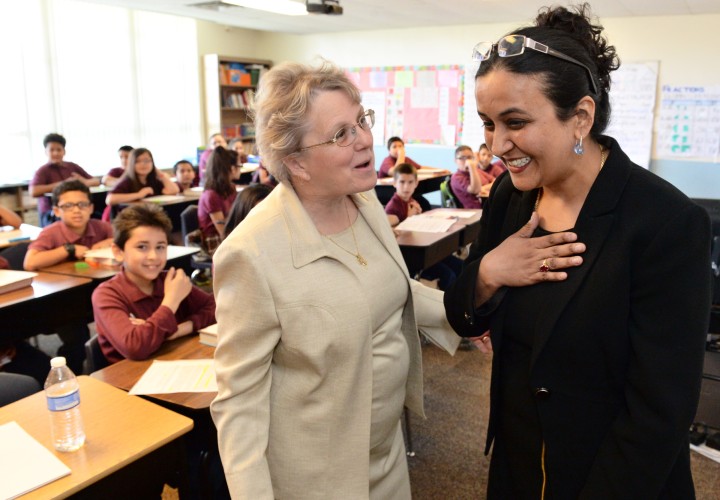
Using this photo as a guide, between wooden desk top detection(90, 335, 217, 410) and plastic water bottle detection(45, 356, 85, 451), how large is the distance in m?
0.32

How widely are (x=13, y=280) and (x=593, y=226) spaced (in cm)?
273

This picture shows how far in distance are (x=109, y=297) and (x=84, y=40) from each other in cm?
624

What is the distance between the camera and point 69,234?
353 centimetres

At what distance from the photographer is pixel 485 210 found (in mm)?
1317

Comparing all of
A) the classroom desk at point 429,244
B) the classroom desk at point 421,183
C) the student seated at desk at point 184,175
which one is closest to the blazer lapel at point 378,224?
the classroom desk at point 429,244

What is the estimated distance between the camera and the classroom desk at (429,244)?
3660 millimetres

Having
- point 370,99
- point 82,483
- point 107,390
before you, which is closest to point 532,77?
point 82,483

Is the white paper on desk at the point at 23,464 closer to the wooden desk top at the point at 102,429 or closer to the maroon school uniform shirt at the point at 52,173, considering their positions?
the wooden desk top at the point at 102,429

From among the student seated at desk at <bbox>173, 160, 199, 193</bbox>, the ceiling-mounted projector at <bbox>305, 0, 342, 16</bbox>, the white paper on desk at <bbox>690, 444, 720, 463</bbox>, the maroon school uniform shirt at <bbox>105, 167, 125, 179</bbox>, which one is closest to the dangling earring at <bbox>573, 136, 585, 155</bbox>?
the white paper on desk at <bbox>690, 444, 720, 463</bbox>

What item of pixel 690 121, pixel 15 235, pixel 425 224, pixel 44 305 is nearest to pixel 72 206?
pixel 15 235

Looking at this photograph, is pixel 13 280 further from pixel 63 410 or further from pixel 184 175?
pixel 184 175

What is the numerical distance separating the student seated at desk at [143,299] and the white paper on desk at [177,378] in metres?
0.13

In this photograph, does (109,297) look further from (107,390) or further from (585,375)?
(585,375)

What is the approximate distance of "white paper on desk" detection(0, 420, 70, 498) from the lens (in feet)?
4.20
